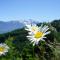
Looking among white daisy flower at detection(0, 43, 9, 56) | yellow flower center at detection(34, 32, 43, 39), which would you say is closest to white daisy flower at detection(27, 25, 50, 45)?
yellow flower center at detection(34, 32, 43, 39)

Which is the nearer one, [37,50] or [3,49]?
[37,50]

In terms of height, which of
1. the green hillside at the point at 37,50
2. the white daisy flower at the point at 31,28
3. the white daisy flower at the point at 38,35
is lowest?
the green hillside at the point at 37,50

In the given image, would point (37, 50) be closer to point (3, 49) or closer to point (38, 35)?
point (38, 35)

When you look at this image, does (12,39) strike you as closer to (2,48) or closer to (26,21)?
(2,48)

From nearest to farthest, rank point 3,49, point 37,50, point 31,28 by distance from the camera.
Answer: point 31,28
point 37,50
point 3,49

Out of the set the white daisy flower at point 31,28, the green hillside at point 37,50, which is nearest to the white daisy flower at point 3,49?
the green hillside at point 37,50

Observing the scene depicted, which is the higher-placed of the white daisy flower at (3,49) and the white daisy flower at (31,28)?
the white daisy flower at (31,28)

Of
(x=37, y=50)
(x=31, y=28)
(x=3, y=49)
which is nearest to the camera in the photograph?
(x=31, y=28)

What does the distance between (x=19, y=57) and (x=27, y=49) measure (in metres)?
0.11

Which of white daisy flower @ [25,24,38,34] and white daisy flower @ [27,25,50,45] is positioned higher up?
white daisy flower @ [25,24,38,34]

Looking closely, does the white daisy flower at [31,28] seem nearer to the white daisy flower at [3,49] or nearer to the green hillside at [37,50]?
the green hillside at [37,50]

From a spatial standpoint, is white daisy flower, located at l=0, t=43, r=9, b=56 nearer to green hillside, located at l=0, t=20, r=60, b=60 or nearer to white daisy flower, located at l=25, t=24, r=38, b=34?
green hillside, located at l=0, t=20, r=60, b=60

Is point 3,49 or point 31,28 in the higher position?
point 31,28

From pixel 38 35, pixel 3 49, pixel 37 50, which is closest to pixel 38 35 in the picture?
pixel 38 35
